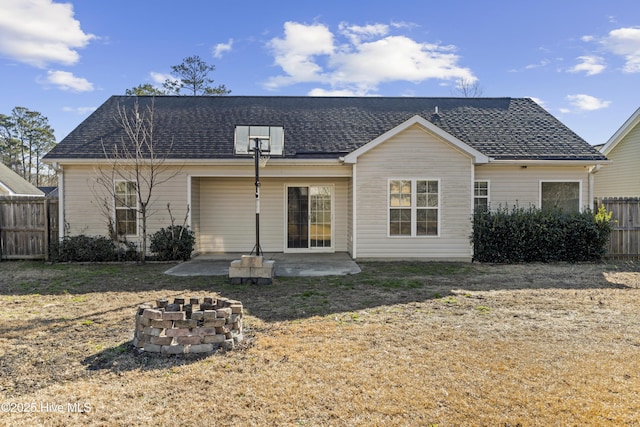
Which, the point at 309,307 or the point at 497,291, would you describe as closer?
the point at 309,307

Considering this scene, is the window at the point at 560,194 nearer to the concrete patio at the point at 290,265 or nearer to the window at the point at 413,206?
the window at the point at 413,206

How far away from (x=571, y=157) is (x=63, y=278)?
14100 millimetres

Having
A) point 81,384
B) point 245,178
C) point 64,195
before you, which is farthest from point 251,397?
point 64,195

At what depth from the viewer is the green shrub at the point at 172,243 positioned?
37.0ft

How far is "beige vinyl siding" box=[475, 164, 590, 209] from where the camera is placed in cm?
1216

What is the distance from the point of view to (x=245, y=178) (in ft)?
42.3

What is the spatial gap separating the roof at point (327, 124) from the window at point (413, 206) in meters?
1.75

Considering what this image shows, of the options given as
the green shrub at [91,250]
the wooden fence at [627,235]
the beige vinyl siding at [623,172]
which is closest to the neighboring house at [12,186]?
the green shrub at [91,250]

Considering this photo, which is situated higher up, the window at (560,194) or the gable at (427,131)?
the gable at (427,131)

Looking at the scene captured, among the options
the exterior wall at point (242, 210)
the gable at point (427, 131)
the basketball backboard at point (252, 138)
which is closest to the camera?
the basketball backboard at point (252, 138)

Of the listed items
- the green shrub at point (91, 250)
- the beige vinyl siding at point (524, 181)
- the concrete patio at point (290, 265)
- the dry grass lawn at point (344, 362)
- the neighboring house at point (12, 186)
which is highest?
the neighboring house at point (12, 186)

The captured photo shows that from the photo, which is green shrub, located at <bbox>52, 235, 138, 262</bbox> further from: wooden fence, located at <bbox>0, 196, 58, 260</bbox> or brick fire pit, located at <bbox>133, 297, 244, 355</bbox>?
brick fire pit, located at <bbox>133, 297, 244, 355</bbox>

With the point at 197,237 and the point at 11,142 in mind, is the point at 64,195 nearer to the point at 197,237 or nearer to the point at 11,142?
the point at 197,237

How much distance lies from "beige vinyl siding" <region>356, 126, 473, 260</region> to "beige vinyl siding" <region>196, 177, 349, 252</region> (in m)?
1.90
